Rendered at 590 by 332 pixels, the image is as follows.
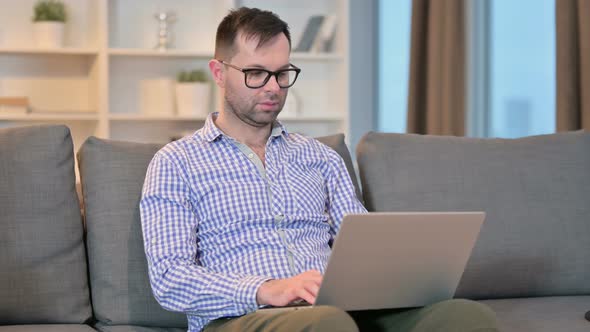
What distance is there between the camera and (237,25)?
6.45 ft

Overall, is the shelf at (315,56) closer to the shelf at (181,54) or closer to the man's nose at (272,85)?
the shelf at (181,54)

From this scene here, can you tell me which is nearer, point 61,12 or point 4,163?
point 4,163

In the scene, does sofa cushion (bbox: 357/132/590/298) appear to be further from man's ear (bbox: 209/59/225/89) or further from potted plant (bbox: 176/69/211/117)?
potted plant (bbox: 176/69/211/117)

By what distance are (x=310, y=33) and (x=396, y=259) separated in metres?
3.23

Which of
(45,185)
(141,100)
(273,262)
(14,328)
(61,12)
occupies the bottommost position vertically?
(14,328)

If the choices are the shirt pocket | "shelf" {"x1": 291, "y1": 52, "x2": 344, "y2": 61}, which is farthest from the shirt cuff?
"shelf" {"x1": 291, "y1": 52, "x2": 344, "y2": 61}

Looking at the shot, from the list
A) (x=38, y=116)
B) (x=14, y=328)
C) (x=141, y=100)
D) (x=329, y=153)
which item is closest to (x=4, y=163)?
(x=14, y=328)

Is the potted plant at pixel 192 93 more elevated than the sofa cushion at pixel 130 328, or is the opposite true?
the potted plant at pixel 192 93

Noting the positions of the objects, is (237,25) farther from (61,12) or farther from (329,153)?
(61,12)

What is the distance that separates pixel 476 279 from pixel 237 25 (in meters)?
0.88

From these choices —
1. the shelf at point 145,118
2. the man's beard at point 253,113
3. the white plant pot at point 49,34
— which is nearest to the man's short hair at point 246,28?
the man's beard at point 253,113

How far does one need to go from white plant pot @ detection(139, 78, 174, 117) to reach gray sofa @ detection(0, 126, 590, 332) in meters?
2.33

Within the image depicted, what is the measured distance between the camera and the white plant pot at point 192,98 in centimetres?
442

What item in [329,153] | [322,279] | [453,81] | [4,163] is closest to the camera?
[322,279]
